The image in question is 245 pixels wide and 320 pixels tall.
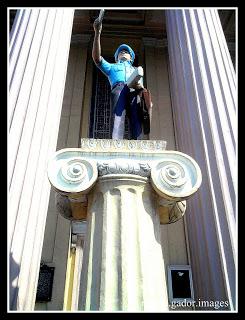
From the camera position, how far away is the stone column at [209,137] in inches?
156

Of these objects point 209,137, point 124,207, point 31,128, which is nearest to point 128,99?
point 209,137

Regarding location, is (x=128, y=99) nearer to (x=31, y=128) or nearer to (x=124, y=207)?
(x=31, y=128)

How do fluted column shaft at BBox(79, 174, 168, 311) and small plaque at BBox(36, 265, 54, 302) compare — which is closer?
fluted column shaft at BBox(79, 174, 168, 311)

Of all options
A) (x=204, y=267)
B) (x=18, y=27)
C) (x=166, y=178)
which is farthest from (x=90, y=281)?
(x=18, y=27)

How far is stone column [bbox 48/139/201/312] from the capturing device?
9.48 ft

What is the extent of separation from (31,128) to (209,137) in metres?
2.44

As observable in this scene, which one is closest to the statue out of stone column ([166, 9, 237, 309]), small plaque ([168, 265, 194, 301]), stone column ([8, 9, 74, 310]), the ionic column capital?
the ionic column capital

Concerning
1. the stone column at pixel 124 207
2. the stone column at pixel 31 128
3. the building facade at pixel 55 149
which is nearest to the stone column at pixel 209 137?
the building facade at pixel 55 149

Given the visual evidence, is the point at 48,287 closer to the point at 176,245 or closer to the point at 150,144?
the point at 176,245

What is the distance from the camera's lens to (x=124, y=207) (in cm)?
327

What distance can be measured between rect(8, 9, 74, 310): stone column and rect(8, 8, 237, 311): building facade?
1 centimetres

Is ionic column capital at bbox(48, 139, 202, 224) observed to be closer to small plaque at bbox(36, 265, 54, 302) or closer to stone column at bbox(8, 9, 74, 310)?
stone column at bbox(8, 9, 74, 310)

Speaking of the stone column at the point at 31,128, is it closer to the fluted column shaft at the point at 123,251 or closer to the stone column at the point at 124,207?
the stone column at the point at 124,207

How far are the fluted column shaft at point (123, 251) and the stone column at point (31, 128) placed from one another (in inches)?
45.4
